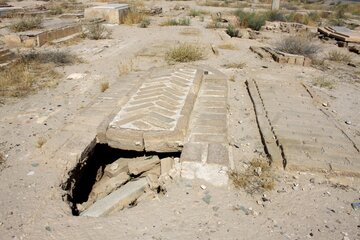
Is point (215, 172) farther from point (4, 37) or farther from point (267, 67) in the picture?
point (4, 37)

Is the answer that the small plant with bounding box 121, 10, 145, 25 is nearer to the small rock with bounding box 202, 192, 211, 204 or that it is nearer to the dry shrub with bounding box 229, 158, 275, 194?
the dry shrub with bounding box 229, 158, 275, 194

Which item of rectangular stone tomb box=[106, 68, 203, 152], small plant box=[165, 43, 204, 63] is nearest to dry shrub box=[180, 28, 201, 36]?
small plant box=[165, 43, 204, 63]

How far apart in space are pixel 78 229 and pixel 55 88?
3828 millimetres

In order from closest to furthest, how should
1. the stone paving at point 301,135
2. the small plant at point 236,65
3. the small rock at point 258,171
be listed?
the small rock at point 258,171 < the stone paving at point 301,135 < the small plant at point 236,65

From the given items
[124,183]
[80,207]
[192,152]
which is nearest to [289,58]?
[192,152]

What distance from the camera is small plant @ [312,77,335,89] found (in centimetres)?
629

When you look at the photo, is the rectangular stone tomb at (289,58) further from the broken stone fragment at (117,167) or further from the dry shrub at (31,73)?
the broken stone fragment at (117,167)

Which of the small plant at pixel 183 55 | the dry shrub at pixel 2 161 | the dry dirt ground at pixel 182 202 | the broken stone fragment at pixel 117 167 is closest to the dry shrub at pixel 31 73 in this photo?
the dry dirt ground at pixel 182 202

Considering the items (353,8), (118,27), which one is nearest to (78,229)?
(118,27)

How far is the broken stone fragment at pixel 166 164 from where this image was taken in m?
3.40

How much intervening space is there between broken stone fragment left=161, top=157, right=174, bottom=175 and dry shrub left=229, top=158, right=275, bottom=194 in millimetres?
666

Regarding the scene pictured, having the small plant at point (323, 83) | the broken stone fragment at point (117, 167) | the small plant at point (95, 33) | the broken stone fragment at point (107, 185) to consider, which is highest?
the small plant at point (95, 33)

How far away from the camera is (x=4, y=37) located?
29.1 feet

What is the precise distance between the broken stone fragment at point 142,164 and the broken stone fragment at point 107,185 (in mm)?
142
